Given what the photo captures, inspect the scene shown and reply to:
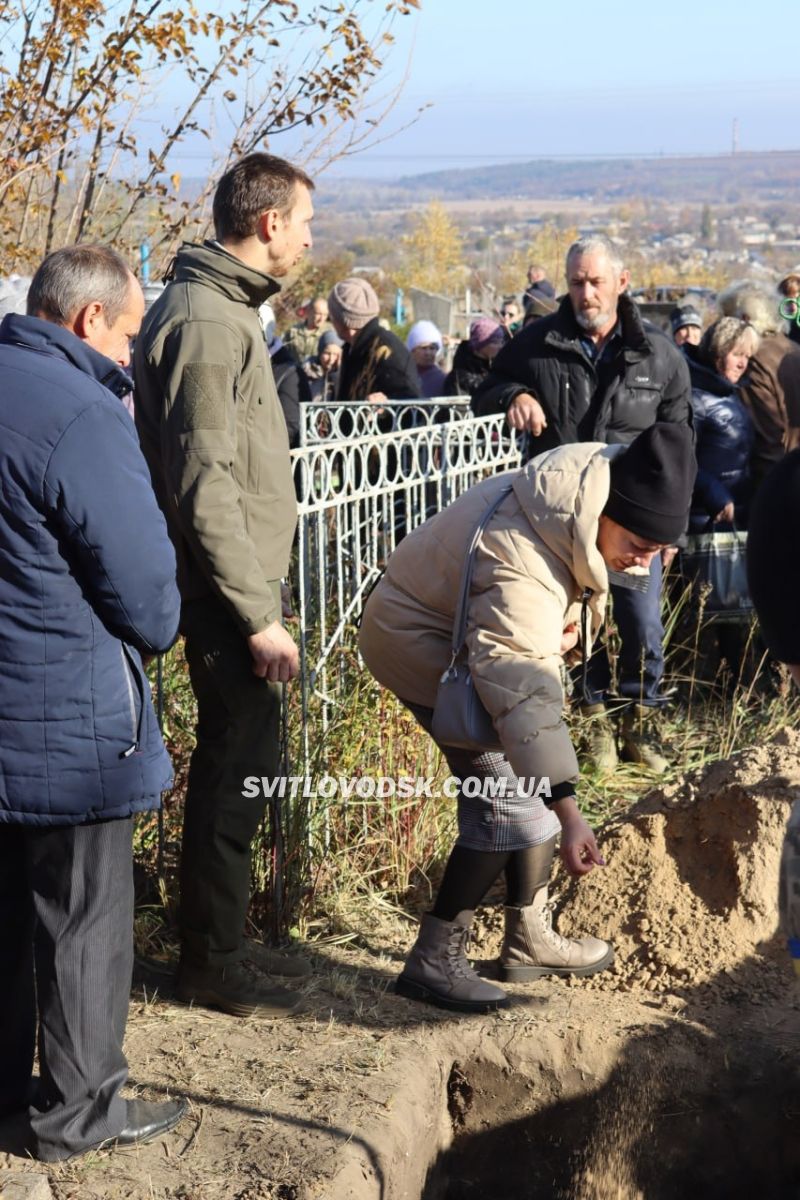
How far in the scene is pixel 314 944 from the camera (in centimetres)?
407

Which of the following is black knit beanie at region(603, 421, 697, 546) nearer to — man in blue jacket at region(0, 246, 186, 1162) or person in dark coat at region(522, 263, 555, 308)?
man in blue jacket at region(0, 246, 186, 1162)

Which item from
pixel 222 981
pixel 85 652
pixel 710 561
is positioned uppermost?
pixel 85 652

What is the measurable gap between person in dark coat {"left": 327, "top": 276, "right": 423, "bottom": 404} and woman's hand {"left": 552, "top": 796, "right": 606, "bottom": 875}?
444 cm

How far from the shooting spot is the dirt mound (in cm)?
406

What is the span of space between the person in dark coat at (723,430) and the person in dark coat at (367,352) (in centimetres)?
175

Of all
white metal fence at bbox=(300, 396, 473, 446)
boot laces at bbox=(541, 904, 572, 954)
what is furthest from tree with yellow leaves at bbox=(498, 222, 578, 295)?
boot laces at bbox=(541, 904, 572, 954)

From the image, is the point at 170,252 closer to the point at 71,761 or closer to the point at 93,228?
the point at 93,228

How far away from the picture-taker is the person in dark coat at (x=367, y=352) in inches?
292

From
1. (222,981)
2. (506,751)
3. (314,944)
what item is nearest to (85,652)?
(506,751)

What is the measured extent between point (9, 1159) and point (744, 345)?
5069mm

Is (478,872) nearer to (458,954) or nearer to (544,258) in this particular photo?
(458,954)

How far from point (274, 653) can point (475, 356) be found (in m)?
6.57

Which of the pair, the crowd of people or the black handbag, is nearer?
the crowd of people

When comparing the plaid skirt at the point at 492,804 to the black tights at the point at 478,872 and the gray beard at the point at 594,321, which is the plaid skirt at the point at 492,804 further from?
the gray beard at the point at 594,321
